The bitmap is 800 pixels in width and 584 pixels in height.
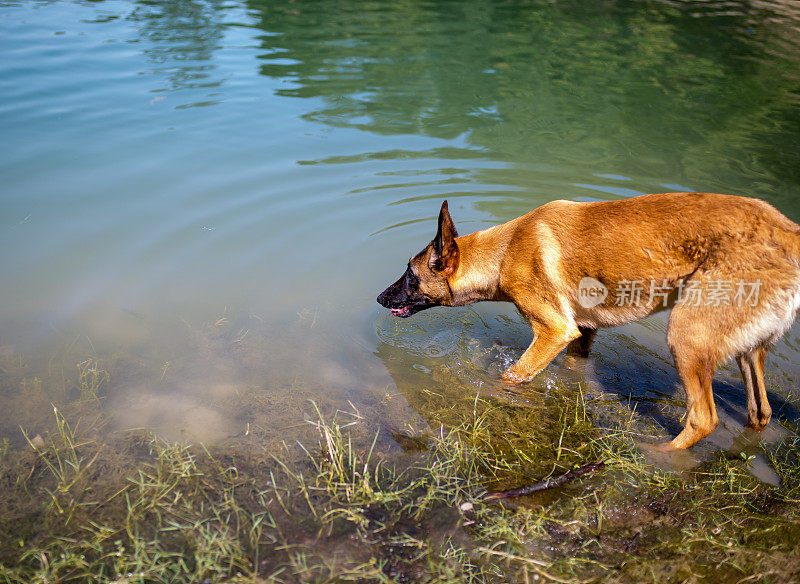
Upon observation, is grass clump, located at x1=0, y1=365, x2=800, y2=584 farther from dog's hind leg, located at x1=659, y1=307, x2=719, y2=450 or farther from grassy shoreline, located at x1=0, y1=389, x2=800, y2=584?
dog's hind leg, located at x1=659, y1=307, x2=719, y2=450

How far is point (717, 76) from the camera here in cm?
1292

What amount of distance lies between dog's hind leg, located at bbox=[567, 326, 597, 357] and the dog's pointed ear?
132 centimetres

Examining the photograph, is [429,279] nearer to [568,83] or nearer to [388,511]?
[388,511]


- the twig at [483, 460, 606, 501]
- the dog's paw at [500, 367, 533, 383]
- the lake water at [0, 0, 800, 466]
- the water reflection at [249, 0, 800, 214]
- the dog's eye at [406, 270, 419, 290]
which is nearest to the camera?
the twig at [483, 460, 606, 501]

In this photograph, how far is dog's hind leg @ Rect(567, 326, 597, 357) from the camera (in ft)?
17.0

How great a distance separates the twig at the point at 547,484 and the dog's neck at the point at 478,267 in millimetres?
1633

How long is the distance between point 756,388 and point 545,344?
61.3 inches

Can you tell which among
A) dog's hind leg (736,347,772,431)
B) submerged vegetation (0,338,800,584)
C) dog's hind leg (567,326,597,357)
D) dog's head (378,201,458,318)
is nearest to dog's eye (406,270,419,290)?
dog's head (378,201,458,318)

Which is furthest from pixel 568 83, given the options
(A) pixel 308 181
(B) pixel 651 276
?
(B) pixel 651 276

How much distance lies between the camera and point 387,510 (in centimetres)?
350

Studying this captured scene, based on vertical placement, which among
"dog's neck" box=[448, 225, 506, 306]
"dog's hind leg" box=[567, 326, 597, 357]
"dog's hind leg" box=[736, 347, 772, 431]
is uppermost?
"dog's neck" box=[448, 225, 506, 306]

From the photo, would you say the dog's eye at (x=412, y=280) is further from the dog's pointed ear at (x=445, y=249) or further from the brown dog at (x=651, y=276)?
the dog's pointed ear at (x=445, y=249)

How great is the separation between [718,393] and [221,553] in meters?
4.08

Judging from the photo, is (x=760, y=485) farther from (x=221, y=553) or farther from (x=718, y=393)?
(x=221, y=553)
